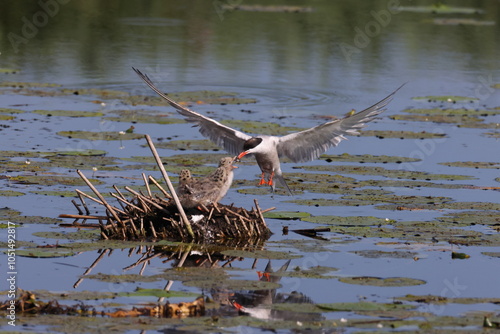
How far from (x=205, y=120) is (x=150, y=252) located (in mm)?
2235

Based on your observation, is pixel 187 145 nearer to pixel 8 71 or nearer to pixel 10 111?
pixel 10 111

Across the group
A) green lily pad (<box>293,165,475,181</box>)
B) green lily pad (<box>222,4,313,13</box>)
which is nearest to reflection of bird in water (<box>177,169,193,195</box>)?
green lily pad (<box>293,165,475,181</box>)

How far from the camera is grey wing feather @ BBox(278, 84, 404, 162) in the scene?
38.1 feet

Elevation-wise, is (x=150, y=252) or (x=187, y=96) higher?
(x=187, y=96)

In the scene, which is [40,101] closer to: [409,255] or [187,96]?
[187,96]

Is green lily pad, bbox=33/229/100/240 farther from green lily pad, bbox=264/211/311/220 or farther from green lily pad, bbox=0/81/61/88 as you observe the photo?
green lily pad, bbox=0/81/61/88

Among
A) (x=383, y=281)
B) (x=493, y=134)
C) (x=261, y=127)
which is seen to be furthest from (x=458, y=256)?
(x=493, y=134)

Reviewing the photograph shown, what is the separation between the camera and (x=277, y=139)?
39.6ft

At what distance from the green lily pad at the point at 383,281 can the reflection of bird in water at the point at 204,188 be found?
6.24 ft

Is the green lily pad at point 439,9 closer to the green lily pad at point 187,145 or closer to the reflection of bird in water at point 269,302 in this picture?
the green lily pad at point 187,145

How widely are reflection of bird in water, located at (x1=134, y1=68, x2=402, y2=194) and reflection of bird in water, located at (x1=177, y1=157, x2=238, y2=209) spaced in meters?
0.38

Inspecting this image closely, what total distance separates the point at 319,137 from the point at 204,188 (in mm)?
1678

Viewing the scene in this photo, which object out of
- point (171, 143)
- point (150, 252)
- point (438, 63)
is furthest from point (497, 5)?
point (150, 252)

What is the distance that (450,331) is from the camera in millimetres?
8109
